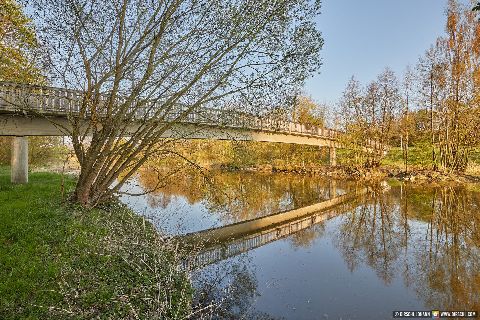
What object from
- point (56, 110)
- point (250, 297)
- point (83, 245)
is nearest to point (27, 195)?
point (56, 110)

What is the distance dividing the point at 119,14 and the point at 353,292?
14.1 metres

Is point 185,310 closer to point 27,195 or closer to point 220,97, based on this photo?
point 220,97

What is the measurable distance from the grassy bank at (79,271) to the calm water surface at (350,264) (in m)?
1.31

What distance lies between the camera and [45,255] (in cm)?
906

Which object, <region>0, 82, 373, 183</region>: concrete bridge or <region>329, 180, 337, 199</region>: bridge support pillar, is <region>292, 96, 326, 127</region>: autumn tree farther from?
<region>0, 82, 373, 183</region>: concrete bridge

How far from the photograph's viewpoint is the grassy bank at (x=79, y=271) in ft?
22.0

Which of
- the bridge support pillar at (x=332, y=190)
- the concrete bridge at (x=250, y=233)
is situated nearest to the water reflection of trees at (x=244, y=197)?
the bridge support pillar at (x=332, y=190)

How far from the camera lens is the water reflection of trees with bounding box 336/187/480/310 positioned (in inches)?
397

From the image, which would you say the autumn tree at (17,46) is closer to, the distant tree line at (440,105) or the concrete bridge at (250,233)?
the concrete bridge at (250,233)

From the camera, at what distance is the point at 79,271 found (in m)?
8.20

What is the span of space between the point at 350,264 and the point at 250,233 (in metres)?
5.75

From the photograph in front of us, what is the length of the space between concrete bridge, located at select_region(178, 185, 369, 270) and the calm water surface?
0.43 metres

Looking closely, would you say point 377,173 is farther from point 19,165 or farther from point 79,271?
point 79,271

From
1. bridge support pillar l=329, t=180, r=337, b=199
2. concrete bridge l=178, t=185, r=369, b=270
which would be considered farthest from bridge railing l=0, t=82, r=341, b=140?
bridge support pillar l=329, t=180, r=337, b=199
